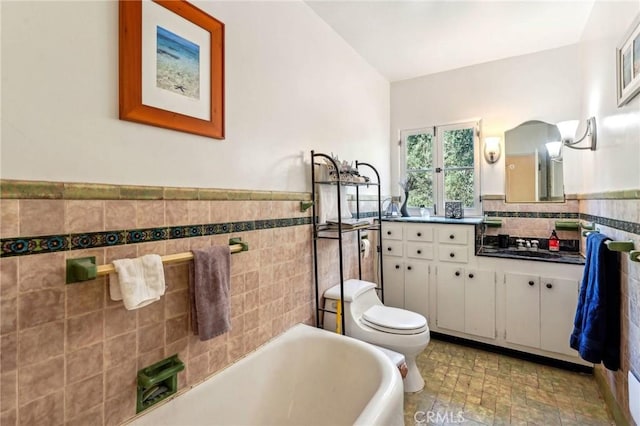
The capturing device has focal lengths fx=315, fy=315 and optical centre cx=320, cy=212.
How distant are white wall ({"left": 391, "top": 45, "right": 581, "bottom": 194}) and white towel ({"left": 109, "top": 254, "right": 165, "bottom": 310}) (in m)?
2.85

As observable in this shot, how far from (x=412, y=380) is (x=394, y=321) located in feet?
1.29

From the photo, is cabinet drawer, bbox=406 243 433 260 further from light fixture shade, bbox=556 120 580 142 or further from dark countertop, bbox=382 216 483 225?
light fixture shade, bbox=556 120 580 142

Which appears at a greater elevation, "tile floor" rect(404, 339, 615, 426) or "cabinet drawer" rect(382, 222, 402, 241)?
"cabinet drawer" rect(382, 222, 402, 241)

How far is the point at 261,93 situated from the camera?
1.76m

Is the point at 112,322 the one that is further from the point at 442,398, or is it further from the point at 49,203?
the point at 442,398

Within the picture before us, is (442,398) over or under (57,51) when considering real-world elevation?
under

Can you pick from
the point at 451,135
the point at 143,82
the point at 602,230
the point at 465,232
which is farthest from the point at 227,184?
the point at 451,135

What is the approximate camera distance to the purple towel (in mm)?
1312

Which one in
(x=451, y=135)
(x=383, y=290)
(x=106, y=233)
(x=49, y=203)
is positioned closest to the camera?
(x=49, y=203)

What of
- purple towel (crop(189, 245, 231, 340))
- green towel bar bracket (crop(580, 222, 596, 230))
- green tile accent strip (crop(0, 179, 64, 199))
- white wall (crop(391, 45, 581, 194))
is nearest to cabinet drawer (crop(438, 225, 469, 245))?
white wall (crop(391, 45, 581, 194))

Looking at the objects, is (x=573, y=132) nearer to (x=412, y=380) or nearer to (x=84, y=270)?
(x=412, y=380)

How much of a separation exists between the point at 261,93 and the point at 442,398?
216 cm

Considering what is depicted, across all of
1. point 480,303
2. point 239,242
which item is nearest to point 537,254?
point 480,303

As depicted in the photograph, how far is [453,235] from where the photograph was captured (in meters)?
2.70
